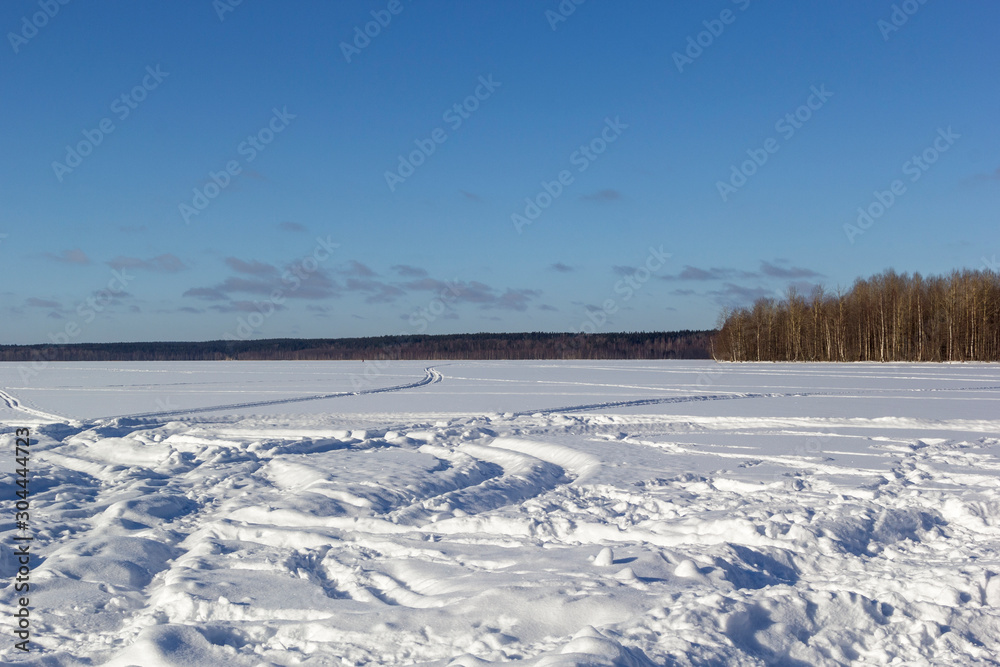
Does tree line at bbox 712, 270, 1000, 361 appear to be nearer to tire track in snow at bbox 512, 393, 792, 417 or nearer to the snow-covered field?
tire track in snow at bbox 512, 393, 792, 417

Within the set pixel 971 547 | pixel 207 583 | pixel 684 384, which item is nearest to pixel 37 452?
pixel 207 583

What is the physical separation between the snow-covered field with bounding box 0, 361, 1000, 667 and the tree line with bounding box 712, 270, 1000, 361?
41137mm

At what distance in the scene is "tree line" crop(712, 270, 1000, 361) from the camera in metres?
44.6

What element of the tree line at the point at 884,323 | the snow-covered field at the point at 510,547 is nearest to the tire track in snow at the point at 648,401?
the snow-covered field at the point at 510,547

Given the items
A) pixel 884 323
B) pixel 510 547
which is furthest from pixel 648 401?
pixel 884 323

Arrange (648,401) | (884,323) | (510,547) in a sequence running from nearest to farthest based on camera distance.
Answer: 1. (510,547)
2. (648,401)
3. (884,323)

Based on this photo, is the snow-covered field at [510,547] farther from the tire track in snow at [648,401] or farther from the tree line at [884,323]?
the tree line at [884,323]

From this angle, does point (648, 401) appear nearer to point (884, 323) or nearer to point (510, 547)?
point (510, 547)

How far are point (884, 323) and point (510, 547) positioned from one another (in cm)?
5081

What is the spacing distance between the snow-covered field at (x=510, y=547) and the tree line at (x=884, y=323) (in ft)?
135

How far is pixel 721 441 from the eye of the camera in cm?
943

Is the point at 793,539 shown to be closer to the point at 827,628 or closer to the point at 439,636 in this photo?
the point at 827,628

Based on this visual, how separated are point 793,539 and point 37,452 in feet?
29.0

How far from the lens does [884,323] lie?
47938mm
